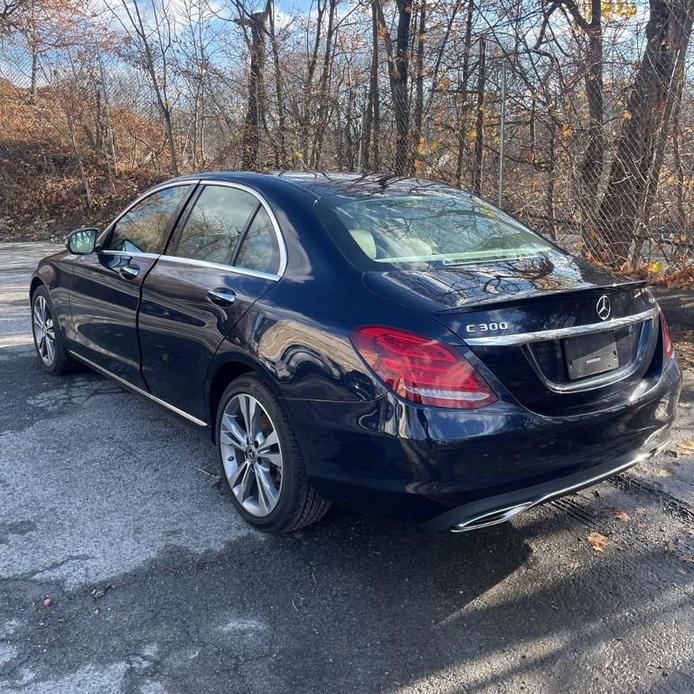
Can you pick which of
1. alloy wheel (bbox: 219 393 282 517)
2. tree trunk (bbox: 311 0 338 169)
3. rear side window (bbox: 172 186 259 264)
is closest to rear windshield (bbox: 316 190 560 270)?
rear side window (bbox: 172 186 259 264)

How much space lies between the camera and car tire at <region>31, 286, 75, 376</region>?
5.08 m

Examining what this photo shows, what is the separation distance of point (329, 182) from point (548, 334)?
1605 millimetres

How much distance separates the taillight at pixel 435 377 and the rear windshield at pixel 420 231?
0.55 m

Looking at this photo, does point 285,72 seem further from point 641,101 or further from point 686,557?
point 686,557

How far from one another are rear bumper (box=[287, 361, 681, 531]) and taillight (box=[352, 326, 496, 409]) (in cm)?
4

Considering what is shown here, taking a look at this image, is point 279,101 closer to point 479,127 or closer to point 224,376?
point 479,127

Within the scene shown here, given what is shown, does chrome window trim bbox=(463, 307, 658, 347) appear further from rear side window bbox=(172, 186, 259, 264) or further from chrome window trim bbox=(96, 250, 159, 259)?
chrome window trim bbox=(96, 250, 159, 259)

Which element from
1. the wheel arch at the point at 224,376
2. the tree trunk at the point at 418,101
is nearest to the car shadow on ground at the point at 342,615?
the wheel arch at the point at 224,376

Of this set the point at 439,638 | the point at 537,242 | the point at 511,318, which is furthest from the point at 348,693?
the point at 537,242

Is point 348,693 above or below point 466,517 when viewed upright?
below

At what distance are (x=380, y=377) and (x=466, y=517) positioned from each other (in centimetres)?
59

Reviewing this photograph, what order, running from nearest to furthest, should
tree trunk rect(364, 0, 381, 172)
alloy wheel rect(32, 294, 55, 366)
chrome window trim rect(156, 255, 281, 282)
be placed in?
chrome window trim rect(156, 255, 281, 282), alloy wheel rect(32, 294, 55, 366), tree trunk rect(364, 0, 381, 172)

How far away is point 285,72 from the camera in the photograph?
38.9ft

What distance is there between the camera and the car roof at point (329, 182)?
11.2 ft
